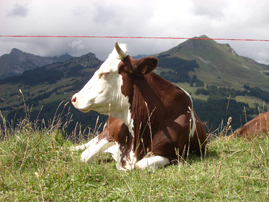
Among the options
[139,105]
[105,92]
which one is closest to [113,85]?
[105,92]

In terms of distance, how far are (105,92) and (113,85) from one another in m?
0.23

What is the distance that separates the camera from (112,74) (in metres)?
5.93

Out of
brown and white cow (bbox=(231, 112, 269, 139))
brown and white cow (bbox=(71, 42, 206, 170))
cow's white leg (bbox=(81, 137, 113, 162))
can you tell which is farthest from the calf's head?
brown and white cow (bbox=(231, 112, 269, 139))

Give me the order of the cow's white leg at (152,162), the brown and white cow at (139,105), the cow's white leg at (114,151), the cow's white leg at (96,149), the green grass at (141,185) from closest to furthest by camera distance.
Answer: the green grass at (141,185) → the cow's white leg at (152,162) → the brown and white cow at (139,105) → the cow's white leg at (114,151) → the cow's white leg at (96,149)

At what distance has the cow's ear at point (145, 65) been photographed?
19.0 feet

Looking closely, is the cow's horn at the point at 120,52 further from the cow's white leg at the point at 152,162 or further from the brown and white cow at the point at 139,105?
the cow's white leg at the point at 152,162

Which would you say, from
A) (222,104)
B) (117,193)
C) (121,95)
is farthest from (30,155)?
(222,104)

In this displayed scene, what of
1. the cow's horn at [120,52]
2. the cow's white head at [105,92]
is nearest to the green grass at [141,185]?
the cow's white head at [105,92]

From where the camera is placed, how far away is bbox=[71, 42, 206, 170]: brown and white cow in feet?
19.0

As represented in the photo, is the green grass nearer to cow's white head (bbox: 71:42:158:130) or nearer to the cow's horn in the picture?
cow's white head (bbox: 71:42:158:130)

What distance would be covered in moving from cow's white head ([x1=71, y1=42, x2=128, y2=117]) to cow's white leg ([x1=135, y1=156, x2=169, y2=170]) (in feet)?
4.07

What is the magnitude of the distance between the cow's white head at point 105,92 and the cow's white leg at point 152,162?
124 centimetres

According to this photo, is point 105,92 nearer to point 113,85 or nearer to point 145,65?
point 113,85

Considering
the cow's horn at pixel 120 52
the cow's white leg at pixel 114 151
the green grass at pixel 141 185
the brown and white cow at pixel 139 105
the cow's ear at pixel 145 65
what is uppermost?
the cow's horn at pixel 120 52
